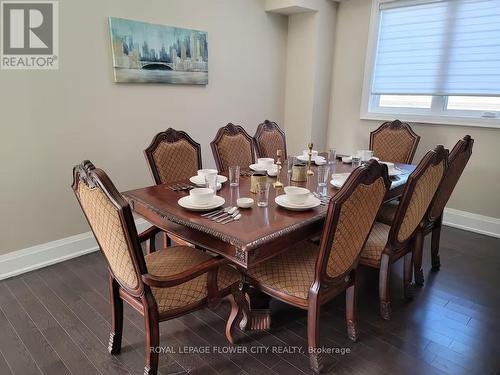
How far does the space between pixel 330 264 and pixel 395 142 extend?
7.72ft

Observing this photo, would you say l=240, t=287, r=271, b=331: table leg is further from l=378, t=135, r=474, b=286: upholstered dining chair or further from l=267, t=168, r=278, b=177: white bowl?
l=378, t=135, r=474, b=286: upholstered dining chair

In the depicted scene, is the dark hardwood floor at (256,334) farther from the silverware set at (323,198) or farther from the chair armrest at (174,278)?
the silverware set at (323,198)

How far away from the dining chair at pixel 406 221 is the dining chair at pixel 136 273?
898 mm

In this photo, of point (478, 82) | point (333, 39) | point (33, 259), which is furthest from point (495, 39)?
point (33, 259)

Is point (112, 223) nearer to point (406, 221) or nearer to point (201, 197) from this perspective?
point (201, 197)

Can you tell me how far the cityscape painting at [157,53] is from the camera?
2.87 metres

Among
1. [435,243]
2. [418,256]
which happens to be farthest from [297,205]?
[435,243]

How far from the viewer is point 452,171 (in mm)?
2348

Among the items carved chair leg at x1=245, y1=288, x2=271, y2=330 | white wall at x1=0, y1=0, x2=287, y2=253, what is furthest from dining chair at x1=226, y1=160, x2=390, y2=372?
white wall at x1=0, y1=0, x2=287, y2=253

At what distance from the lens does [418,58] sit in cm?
377

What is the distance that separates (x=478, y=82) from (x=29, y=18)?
3.97 m

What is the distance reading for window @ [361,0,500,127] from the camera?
3359 mm

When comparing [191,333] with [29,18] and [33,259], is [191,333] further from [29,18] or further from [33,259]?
[29,18]

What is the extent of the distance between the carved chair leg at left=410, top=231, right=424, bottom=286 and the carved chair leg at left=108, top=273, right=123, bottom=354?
6.17 feet
